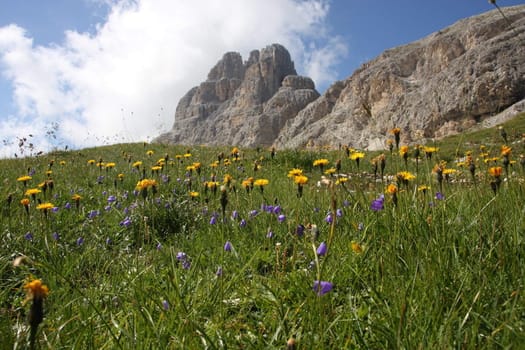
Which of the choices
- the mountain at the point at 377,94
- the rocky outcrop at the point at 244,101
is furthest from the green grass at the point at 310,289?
the rocky outcrop at the point at 244,101

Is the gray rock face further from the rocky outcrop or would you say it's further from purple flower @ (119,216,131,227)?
purple flower @ (119,216,131,227)

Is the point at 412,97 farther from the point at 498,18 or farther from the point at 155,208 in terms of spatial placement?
the point at 155,208

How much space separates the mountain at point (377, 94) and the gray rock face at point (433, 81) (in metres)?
0.19

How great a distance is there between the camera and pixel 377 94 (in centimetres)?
7919

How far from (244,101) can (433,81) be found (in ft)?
278

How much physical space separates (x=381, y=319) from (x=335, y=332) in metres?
0.19

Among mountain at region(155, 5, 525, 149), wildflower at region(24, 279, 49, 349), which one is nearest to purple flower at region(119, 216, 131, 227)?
mountain at region(155, 5, 525, 149)

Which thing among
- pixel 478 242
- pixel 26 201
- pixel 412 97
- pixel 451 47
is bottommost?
pixel 478 242

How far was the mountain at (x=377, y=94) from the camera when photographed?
33.4 metres

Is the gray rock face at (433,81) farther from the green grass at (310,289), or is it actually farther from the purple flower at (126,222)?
the green grass at (310,289)

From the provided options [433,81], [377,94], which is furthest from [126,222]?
[377,94]

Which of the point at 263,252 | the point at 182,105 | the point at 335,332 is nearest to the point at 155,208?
the point at 263,252

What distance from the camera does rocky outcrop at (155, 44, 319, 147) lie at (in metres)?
121

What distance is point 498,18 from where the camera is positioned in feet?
204
